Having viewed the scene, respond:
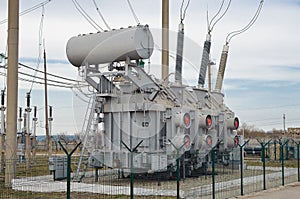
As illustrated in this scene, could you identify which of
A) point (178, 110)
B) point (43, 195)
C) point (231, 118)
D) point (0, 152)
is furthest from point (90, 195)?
point (231, 118)

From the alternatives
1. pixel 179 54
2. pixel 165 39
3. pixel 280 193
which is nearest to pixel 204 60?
pixel 179 54

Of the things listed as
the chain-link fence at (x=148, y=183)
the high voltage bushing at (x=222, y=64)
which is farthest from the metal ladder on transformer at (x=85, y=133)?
the high voltage bushing at (x=222, y=64)

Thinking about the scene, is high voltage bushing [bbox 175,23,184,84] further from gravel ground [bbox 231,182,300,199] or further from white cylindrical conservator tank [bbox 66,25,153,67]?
gravel ground [bbox 231,182,300,199]

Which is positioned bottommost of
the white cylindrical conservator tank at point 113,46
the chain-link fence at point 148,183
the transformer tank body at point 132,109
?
the chain-link fence at point 148,183

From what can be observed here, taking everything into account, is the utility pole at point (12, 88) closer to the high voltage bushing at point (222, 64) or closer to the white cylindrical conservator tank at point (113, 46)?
the white cylindrical conservator tank at point (113, 46)

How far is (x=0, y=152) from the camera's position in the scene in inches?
853

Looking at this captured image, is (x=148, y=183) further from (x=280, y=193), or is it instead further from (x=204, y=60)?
(x=204, y=60)

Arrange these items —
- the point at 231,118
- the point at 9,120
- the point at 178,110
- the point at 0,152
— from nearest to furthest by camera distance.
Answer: the point at 9,120 → the point at 178,110 → the point at 0,152 → the point at 231,118

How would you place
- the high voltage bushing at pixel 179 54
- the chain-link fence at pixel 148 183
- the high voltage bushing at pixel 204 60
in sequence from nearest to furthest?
the chain-link fence at pixel 148 183
the high voltage bushing at pixel 179 54
the high voltage bushing at pixel 204 60

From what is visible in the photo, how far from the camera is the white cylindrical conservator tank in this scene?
1802 cm

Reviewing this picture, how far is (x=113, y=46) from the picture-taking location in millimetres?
18219

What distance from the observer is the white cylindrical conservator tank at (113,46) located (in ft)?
59.1

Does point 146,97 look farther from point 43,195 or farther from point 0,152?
point 0,152

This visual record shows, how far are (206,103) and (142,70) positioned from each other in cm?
522
